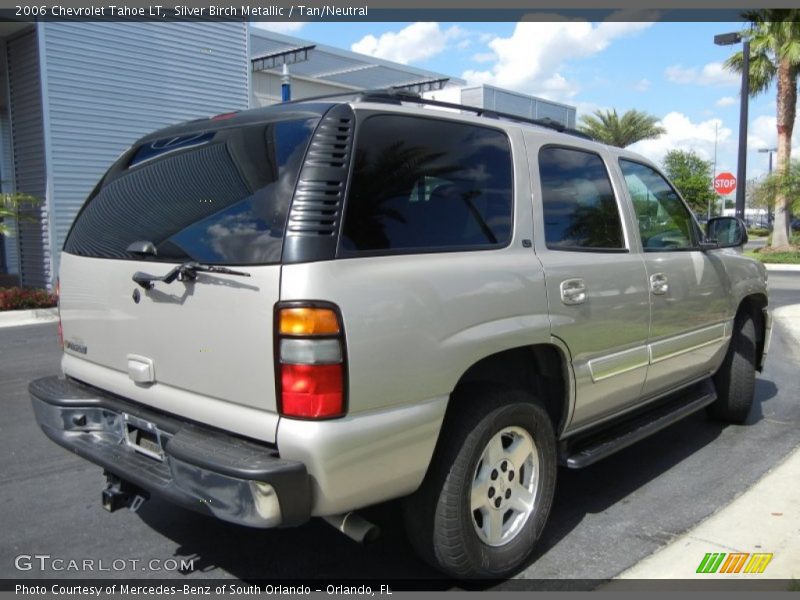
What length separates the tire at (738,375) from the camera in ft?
17.5

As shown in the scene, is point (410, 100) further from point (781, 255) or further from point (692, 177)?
point (692, 177)

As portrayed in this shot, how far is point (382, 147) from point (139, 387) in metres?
1.44

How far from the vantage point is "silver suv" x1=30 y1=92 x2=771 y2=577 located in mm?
2471

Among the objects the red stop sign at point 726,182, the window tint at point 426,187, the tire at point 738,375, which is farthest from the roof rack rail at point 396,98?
the red stop sign at point 726,182

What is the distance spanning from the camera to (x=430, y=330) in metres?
2.69

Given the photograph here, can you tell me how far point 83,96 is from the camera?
45.1ft

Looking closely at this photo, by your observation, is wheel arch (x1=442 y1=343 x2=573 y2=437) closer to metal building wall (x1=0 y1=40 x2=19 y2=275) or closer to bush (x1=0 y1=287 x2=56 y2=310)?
bush (x1=0 y1=287 x2=56 y2=310)

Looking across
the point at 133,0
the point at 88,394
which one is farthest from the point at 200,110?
the point at 88,394

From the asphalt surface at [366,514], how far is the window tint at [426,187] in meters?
1.46

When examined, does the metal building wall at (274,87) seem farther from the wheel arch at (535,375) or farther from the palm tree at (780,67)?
the wheel arch at (535,375)

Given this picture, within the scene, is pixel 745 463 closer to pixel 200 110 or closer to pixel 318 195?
pixel 318 195

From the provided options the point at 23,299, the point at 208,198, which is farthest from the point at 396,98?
the point at 23,299

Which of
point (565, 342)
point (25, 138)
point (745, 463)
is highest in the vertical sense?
point (25, 138)

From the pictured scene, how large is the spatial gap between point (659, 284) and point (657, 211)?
0.62 m
